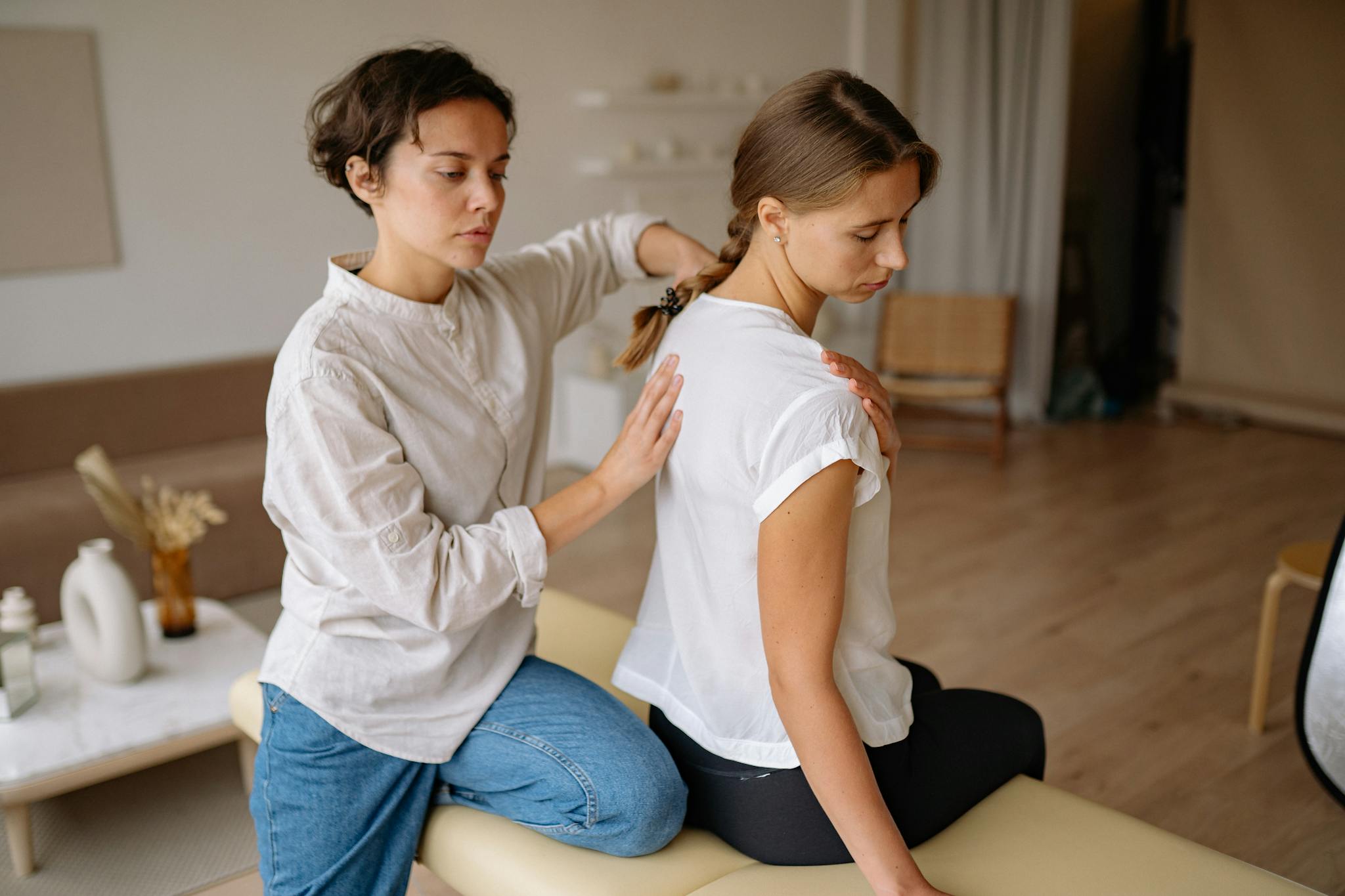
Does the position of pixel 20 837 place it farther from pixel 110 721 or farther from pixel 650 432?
pixel 650 432

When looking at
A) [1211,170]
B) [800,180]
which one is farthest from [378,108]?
[1211,170]

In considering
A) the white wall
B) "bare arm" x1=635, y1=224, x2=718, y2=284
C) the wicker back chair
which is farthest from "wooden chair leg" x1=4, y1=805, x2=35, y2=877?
the wicker back chair

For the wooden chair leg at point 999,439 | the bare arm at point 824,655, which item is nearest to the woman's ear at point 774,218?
the bare arm at point 824,655

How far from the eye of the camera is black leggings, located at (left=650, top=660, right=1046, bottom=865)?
1.34 m

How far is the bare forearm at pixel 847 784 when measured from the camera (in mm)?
1193

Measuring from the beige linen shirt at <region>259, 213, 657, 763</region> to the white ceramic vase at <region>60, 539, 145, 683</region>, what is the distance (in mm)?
946

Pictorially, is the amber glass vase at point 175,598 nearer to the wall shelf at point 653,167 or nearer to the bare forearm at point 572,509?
the bare forearm at point 572,509

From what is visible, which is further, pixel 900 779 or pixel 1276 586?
pixel 1276 586

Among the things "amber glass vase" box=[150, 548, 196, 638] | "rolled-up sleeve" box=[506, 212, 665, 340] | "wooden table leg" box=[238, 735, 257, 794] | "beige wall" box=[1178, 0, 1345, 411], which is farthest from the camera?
"beige wall" box=[1178, 0, 1345, 411]

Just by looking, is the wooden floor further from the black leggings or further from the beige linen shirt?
the beige linen shirt

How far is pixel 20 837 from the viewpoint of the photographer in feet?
6.74

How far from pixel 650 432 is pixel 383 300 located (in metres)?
0.39

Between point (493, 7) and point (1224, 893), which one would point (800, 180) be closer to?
point (1224, 893)

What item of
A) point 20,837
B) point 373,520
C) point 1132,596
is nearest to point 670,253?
point 373,520
